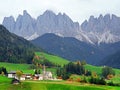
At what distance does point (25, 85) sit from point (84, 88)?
26.7 meters

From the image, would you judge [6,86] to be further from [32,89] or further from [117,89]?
[117,89]

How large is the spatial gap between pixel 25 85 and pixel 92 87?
97.9 feet

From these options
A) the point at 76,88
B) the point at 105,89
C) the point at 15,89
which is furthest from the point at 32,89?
the point at 105,89

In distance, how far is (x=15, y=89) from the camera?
176125 millimetres

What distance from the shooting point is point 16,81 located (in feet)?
634

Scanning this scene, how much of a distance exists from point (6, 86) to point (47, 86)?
18.0 meters

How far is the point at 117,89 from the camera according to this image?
605 feet

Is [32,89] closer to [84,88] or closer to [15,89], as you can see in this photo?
[15,89]

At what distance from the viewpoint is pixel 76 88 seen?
587 ft

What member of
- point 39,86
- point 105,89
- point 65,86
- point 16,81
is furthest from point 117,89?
point 16,81

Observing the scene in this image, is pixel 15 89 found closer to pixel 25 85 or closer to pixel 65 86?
pixel 25 85

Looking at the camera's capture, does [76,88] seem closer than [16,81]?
Yes

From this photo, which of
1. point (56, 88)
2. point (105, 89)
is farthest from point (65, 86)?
point (105, 89)

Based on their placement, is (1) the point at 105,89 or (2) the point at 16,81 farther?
(2) the point at 16,81
